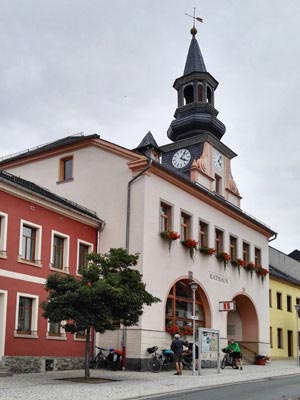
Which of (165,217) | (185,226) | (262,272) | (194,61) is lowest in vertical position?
(262,272)

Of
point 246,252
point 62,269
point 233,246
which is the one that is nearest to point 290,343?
point 246,252

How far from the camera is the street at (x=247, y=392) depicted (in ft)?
47.9

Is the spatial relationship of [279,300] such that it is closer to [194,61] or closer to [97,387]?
[194,61]

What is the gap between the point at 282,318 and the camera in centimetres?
4597

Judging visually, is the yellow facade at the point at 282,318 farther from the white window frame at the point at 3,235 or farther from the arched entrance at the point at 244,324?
the white window frame at the point at 3,235

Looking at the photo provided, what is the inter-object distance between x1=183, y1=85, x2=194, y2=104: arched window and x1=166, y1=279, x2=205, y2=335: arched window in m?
16.9

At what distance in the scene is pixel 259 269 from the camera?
3656 cm

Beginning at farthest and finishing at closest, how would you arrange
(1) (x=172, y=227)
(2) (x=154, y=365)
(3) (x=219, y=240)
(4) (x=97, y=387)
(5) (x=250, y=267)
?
(5) (x=250, y=267) → (3) (x=219, y=240) → (1) (x=172, y=227) → (2) (x=154, y=365) → (4) (x=97, y=387)

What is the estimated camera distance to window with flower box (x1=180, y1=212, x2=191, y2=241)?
29.3 meters

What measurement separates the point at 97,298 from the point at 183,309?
39.8 feet

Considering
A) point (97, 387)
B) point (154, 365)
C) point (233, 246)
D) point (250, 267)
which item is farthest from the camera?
point (250, 267)

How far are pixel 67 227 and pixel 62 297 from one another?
7.56m

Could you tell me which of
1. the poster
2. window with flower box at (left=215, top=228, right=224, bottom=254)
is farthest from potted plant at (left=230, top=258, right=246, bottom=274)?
the poster

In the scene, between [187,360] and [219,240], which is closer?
[187,360]
